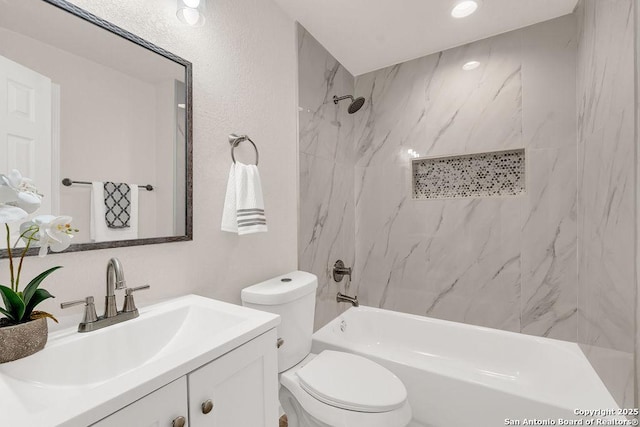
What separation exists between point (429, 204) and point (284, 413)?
5.63ft

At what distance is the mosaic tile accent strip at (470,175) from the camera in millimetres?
2068

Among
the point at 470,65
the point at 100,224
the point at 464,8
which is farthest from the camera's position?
the point at 470,65

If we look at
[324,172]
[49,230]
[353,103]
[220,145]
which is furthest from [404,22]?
[49,230]

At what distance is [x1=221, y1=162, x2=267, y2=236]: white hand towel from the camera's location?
1.31 m

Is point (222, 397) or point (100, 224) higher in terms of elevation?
point (100, 224)

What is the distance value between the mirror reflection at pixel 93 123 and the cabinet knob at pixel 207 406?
0.62 metres

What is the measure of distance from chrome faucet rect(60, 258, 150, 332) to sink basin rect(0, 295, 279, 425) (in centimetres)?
3

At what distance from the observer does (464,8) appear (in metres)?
1.78

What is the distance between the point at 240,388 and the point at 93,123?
96 centimetres

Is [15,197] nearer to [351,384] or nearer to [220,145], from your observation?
[220,145]

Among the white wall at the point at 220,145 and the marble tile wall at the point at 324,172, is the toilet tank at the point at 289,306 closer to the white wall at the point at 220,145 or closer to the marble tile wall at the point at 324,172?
the white wall at the point at 220,145

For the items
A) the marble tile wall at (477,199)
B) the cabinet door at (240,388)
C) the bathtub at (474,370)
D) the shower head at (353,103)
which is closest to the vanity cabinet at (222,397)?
the cabinet door at (240,388)

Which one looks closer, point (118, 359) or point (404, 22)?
point (118, 359)

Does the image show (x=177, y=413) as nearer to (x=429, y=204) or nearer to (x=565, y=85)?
(x=429, y=204)
